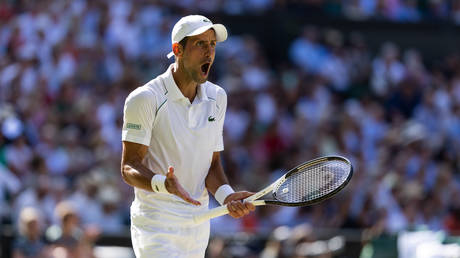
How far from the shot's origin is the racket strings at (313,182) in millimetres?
5160

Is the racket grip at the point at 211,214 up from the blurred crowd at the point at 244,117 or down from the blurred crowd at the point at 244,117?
down

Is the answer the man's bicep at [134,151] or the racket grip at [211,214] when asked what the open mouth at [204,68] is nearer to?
the man's bicep at [134,151]

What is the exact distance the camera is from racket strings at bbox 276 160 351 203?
5.16 m

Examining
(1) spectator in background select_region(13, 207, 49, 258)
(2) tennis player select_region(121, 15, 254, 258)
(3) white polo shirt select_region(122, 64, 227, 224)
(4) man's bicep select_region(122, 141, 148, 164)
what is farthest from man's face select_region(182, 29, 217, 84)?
(1) spectator in background select_region(13, 207, 49, 258)

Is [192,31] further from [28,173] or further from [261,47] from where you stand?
[261,47]

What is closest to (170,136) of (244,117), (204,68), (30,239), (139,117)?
(139,117)

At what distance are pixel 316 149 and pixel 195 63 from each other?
23.8ft

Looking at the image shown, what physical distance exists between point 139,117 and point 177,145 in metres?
0.29

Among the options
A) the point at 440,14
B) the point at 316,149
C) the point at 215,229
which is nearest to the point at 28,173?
the point at 215,229

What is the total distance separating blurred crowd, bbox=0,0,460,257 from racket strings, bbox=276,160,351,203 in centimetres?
431

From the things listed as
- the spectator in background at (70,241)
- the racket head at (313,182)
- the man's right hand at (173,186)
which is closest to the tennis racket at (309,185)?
the racket head at (313,182)

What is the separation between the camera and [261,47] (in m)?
15.2

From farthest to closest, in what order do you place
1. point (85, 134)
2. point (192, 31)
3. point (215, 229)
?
point (85, 134) < point (215, 229) < point (192, 31)

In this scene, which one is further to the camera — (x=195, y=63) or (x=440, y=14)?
(x=440, y=14)
